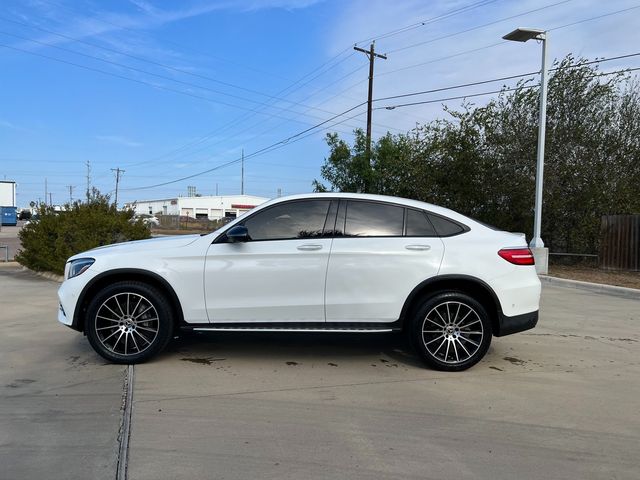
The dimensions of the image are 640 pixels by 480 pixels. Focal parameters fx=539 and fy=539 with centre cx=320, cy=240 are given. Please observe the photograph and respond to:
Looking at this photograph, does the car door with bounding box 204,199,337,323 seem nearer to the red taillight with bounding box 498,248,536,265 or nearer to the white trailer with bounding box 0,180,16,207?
the red taillight with bounding box 498,248,536,265

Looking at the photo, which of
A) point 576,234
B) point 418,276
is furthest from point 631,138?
point 418,276

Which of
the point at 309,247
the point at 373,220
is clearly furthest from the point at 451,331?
the point at 309,247

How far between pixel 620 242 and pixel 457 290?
13242 mm

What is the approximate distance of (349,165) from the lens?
87.7 feet

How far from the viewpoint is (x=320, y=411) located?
434 cm

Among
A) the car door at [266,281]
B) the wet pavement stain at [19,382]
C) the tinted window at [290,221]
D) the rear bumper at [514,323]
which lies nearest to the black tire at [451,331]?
the rear bumper at [514,323]

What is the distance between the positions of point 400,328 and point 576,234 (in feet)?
51.4

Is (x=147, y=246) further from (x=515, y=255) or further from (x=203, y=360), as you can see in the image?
(x=515, y=255)

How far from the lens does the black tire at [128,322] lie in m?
5.31

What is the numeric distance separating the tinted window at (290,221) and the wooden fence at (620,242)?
45.1 ft

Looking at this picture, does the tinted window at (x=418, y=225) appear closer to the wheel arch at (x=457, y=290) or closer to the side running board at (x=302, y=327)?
the wheel arch at (x=457, y=290)

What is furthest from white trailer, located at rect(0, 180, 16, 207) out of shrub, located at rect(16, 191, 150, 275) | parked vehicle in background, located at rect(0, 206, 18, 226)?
shrub, located at rect(16, 191, 150, 275)

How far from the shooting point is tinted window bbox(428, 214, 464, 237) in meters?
5.45

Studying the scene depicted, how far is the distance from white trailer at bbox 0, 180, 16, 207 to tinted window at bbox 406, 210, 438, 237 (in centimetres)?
8044
